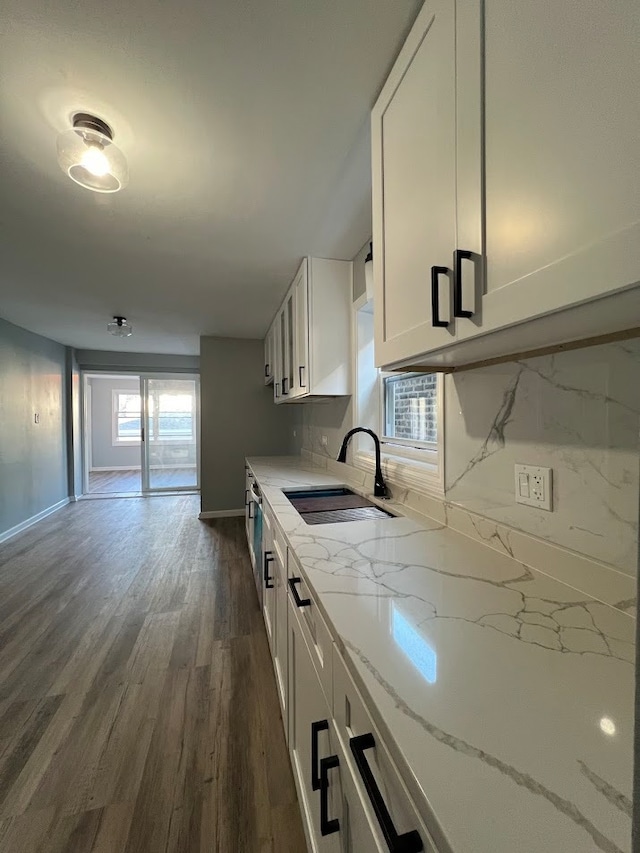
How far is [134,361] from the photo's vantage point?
5863 millimetres

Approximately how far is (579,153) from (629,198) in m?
0.12

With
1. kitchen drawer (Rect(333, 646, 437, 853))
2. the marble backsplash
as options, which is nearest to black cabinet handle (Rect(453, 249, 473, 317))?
the marble backsplash

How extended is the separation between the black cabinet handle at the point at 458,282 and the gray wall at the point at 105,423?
8534 millimetres

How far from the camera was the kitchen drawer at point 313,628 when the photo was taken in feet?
2.59

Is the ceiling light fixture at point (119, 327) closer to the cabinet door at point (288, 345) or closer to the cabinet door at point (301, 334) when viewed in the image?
the cabinet door at point (288, 345)

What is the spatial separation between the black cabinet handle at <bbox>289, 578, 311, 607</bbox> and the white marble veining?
23.8 inches

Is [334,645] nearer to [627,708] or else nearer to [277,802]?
[627,708]

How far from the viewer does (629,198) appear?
17.4 inches

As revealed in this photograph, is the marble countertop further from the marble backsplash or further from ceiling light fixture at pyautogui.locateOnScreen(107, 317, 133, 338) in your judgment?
ceiling light fixture at pyautogui.locateOnScreen(107, 317, 133, 338)

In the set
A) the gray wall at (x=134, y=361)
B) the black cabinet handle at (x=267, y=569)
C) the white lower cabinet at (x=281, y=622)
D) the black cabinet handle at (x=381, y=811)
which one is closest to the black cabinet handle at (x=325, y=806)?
the black cabinet handle at (x=381, y=811)

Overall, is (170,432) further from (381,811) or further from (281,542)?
(381,811)

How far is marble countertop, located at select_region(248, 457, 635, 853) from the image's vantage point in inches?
14.5

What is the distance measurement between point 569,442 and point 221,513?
4.44 m

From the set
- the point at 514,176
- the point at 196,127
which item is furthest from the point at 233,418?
the point at 514,176
